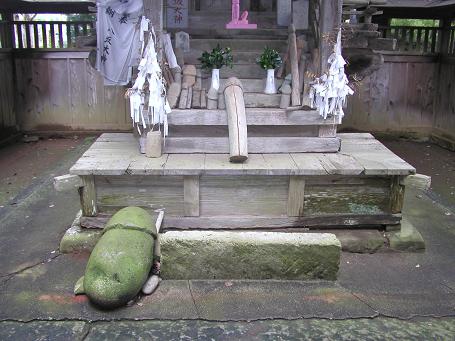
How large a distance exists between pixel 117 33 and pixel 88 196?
11.7 feet

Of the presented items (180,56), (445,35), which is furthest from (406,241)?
(445,35)

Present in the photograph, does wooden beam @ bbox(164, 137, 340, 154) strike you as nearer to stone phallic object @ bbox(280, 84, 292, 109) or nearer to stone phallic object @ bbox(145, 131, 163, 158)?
stone phallic object @ bbox(145, 131, 163, 158)

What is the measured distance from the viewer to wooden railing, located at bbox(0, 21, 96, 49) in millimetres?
9977

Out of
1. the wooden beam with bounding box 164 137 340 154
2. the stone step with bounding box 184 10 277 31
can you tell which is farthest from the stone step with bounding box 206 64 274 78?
the wooden beam with bounding box 164 137 340 154

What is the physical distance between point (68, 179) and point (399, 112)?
26.6 feet

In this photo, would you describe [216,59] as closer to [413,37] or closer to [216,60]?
[216,60]

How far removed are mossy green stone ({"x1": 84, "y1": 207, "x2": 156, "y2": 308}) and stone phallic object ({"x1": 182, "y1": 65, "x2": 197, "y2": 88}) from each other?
82.1 inches

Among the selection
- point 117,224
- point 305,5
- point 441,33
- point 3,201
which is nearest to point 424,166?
point 441,33

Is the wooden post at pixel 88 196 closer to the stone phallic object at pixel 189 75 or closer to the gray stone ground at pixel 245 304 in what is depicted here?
the gray stone ground at pixel 245 304

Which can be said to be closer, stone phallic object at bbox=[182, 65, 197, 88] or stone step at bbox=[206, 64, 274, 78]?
stone phallic object at bbox=[182, 65, 197, 88]

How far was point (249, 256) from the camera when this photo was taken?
4.15 m

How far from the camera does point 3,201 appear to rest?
21.4ft

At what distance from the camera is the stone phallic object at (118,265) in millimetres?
3688

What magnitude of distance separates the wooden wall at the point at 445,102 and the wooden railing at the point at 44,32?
748 centimetres
